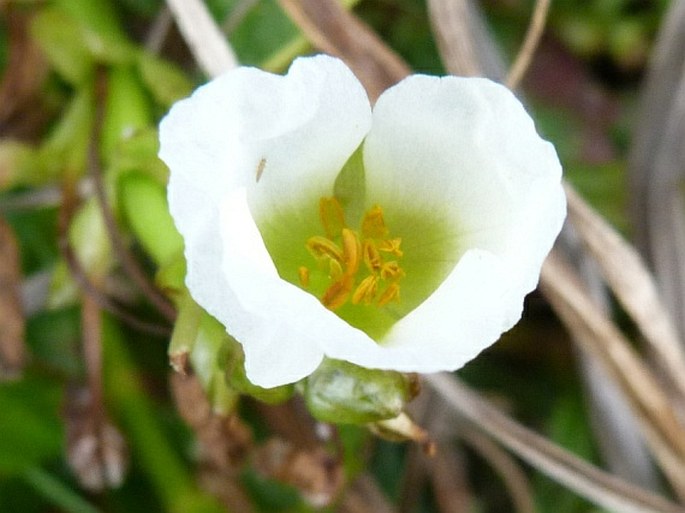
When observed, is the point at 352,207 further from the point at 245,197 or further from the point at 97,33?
the point at 97,33

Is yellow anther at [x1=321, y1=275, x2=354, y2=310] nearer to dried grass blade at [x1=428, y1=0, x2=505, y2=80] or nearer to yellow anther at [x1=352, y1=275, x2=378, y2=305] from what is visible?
yellow anther at [x1=352, y1=275, x2=378, y2=305]

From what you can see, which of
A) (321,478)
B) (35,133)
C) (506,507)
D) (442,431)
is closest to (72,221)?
(35,133)

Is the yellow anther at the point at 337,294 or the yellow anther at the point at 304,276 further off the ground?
the yellow anther at the point at 304,276

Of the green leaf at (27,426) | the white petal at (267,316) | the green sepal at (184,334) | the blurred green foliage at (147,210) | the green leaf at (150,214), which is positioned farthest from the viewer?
the green leaf at (27,426)

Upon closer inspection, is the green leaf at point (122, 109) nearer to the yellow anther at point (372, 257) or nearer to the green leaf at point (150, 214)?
the green leaf at point (150, 214)

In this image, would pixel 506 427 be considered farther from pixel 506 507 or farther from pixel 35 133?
pixel 35 133

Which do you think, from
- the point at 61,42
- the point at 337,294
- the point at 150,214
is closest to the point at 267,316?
the point at 337,294

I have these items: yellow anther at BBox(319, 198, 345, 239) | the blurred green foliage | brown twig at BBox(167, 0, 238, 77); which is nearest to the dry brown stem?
the blurred green foliage

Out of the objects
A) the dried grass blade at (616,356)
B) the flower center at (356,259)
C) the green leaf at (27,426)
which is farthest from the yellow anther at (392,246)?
the green leaf at (27,426)
